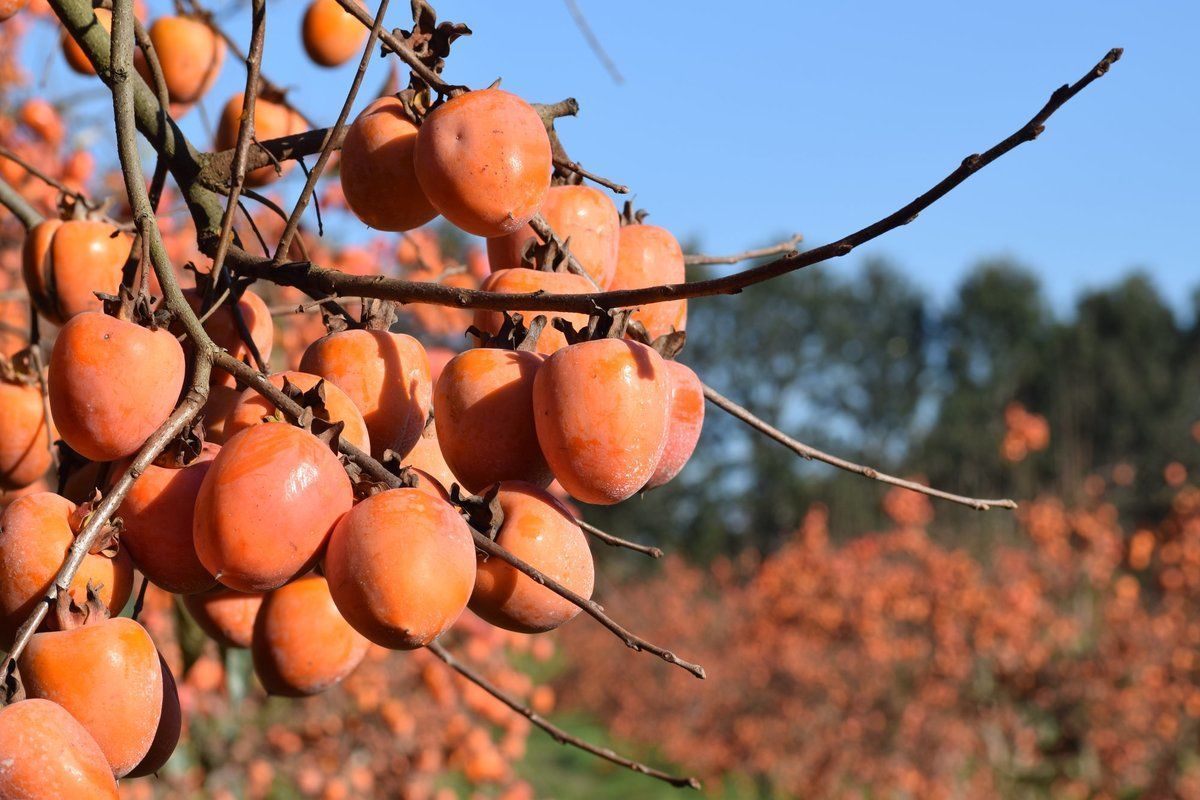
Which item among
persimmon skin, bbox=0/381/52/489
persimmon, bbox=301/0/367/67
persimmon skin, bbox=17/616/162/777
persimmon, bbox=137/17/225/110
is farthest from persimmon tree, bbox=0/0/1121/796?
persimmon, bbox=301/0/367/67

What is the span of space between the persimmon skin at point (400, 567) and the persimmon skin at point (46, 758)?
18 centimetres

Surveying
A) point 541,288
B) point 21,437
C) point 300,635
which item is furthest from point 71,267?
point 541,288

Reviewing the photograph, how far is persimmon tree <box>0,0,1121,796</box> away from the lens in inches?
30.8

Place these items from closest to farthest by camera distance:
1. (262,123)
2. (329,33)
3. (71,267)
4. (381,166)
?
(381,166) → (71,267) → (262,123) → (329,33)

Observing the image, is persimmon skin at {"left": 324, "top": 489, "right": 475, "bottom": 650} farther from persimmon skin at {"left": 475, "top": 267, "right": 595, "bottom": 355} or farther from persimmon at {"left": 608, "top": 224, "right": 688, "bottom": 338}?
persimmon at {"left": 608, "top": 224, "right": 688, "bottom": 338}

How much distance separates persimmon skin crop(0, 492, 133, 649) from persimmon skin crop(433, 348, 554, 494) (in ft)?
0.87

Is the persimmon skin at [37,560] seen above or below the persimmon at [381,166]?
below

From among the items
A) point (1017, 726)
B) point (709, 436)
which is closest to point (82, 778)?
point (1017, 726)

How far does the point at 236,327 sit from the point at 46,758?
44 centimetres

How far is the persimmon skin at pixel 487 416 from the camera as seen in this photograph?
93 cm

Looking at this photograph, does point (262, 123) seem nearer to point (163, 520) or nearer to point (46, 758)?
point (163, 520)

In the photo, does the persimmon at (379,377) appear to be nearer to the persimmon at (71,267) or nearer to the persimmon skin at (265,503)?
the persimmon skin at (265,503)

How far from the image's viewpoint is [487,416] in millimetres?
931

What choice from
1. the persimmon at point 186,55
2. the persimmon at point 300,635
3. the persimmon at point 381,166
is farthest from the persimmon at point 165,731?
the persimmon at point 186,55
